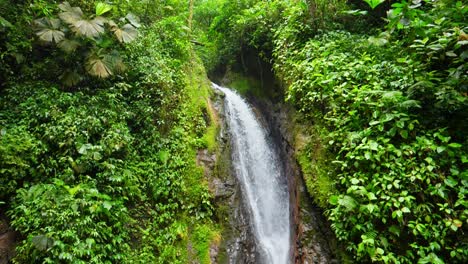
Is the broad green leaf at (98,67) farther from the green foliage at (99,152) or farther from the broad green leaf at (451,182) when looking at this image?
the broad green leaf at (451,182)

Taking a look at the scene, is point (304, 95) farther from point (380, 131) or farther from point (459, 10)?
point (459, 10)

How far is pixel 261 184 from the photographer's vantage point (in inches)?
314

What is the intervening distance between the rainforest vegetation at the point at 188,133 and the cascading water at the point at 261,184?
136 centimetres

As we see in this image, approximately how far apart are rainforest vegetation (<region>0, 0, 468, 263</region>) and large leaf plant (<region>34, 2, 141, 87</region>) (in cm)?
3

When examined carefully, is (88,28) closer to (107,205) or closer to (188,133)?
(188,133)

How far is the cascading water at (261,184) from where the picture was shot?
22.3 feet

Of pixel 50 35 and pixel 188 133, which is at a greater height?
pixel 50 35

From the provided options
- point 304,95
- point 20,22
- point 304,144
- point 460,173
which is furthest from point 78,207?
point 460,173

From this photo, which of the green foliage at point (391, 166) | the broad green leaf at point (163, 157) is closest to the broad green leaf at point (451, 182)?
the green foliage at point (391, 166)

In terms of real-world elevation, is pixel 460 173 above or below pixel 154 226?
above

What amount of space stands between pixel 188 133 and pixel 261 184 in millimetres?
2663

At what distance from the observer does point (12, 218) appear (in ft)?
13.5

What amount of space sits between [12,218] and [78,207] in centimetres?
91

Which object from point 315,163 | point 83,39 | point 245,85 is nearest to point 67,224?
point 83,39
